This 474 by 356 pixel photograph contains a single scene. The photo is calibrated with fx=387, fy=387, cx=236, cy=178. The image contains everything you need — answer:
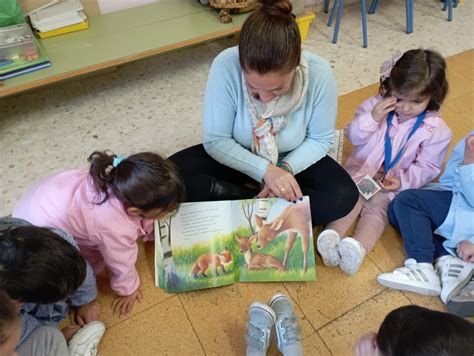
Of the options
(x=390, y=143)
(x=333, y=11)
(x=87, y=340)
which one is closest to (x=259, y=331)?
(x=87, y=340)

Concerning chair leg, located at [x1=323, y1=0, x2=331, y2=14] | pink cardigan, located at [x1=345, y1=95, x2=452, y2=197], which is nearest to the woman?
pink cardigan, located at [x1=345, y1=95, x2=452, y2=197]

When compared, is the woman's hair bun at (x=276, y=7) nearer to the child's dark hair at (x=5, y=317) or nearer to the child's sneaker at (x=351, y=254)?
the child's sneaker at (x=351, y=254)

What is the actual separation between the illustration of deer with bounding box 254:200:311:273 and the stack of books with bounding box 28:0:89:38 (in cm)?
140

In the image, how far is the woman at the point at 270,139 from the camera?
1.08 metres

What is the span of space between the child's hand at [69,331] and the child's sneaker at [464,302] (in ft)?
3.52

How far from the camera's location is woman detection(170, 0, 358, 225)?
42.7 inches

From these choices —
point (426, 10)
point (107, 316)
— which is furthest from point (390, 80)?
point (426, 10)

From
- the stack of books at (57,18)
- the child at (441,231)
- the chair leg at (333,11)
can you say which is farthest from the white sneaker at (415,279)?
the chair leg at (333,11)

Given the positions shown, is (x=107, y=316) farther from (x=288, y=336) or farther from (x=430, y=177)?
(x=430, y=177)

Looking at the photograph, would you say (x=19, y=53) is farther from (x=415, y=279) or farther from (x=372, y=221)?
(x=415, y=279)

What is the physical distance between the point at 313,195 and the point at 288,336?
1.41 feet

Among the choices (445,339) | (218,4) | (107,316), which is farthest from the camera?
(218,4)

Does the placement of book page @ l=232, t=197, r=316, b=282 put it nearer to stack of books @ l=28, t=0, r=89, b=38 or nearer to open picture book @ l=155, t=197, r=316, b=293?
open picture book @ l=155, t=197, r=316, b=293

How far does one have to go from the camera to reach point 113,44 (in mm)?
1836
